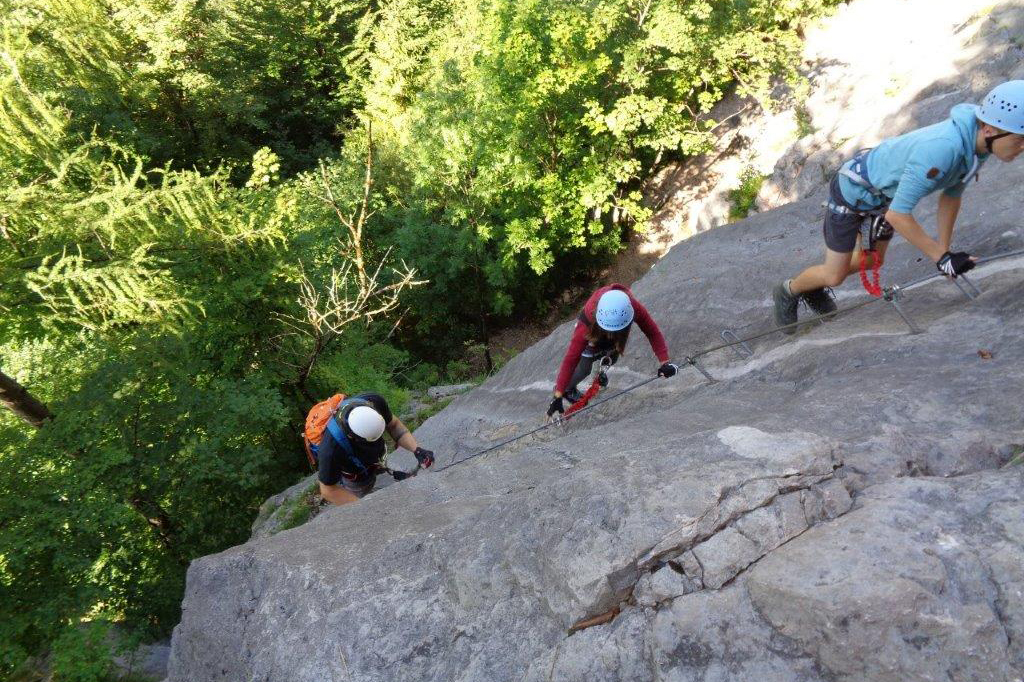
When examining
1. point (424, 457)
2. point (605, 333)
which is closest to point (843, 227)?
point (605, 333)

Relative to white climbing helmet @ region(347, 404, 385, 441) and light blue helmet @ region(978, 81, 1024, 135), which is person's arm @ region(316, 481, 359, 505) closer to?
white climbing helmet @ region(347, 404, 385, 441)

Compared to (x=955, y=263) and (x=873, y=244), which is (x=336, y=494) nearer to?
(x=873, y=244)

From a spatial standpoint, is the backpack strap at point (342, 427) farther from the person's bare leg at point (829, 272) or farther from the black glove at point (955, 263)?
the black glove at point (955, 263)

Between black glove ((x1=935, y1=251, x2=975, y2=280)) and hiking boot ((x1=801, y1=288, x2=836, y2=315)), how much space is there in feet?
4.59

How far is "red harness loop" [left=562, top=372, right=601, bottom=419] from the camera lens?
641 cm

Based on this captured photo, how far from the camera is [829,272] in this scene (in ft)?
16.9

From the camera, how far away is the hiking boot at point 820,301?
223 inches

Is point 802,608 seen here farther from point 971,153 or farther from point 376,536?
point 971,153

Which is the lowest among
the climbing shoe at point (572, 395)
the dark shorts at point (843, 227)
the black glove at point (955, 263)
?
the climbing shoe at point (572, 395)

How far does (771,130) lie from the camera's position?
16531mm

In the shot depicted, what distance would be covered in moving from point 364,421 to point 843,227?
4317 mm

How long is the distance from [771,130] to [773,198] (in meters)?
4.78

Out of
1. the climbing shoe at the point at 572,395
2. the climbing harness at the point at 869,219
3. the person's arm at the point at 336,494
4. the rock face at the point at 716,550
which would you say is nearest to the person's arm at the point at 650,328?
the rock face at the point at 716,550

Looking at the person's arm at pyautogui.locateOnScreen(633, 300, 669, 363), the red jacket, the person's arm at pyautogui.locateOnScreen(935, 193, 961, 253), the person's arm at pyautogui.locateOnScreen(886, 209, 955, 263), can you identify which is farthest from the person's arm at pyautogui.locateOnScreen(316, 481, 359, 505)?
the person's arm at pyautogui.locateOnScreen(935, 193, 961, 253)
